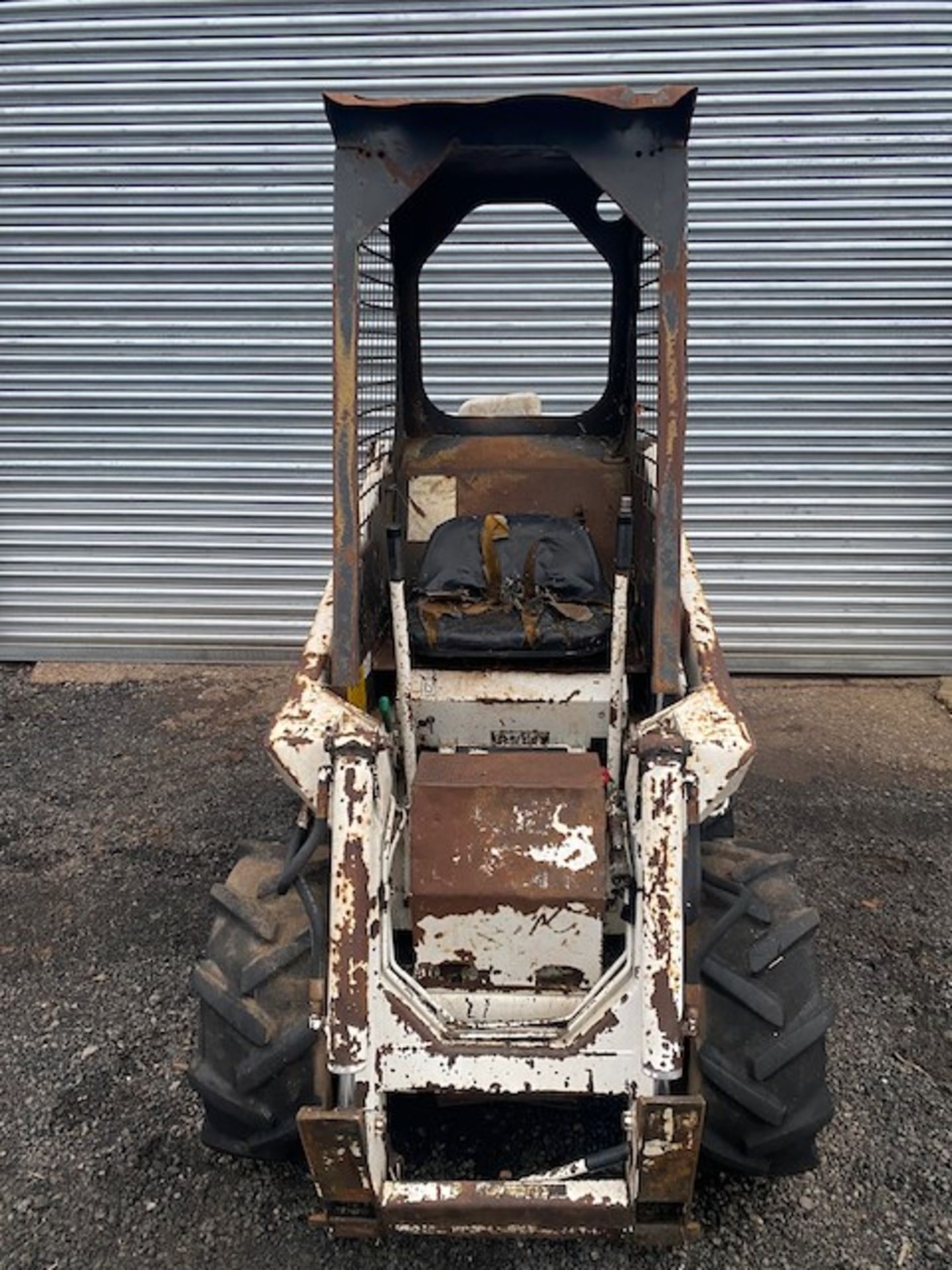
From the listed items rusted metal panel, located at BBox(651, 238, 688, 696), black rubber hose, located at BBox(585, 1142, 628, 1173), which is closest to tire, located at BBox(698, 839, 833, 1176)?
black rubber hose, located at BBox(585, 1142, 628, 1173)

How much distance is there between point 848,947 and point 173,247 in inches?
200

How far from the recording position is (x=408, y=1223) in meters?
2.16

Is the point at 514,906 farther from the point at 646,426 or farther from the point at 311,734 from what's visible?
the point at 646,426

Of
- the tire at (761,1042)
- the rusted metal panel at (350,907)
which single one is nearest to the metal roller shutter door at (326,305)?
the tire at (761,1042)

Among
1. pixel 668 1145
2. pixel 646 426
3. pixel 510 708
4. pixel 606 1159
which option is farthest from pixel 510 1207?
pixel 646 426

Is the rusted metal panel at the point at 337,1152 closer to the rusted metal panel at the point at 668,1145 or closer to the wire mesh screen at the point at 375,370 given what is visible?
the rusted metal panel at the point at 668,1145

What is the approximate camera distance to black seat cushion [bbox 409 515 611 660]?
9.23 feet

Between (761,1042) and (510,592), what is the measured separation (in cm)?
136

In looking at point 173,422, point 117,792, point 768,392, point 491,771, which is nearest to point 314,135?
point 173,422

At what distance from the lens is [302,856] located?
2463mm

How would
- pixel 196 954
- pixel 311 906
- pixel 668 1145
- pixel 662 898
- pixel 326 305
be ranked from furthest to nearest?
1. pixel 326 305
2. pixel 196 954
3. pixel 311 906
4. pixel 662 898
5. pixel 668 1145

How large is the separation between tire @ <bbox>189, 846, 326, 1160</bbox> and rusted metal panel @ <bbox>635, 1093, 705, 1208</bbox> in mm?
762

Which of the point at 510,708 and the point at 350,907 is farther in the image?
the point at 510,708

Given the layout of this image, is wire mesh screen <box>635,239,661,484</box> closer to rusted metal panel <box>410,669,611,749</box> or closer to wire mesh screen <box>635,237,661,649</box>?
wire mesh screen <box>635,237,661,649</box>
